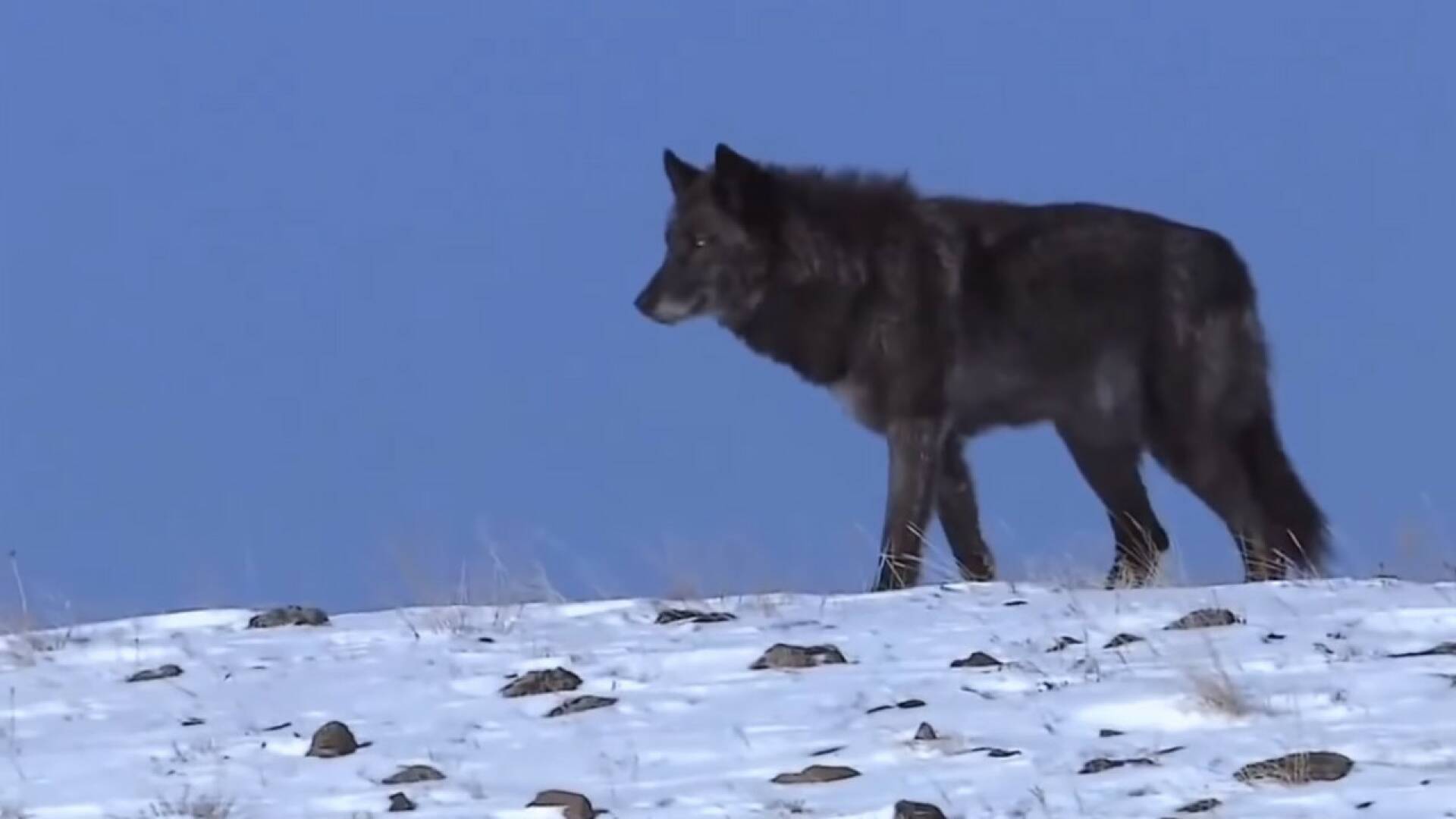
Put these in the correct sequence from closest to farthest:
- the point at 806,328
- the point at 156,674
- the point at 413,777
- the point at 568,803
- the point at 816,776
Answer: the point at 568,803 < the point at 816,776 < the point at 413,777 < the point at 156,674 < the point at 806,328

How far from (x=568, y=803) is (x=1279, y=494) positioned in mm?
5805

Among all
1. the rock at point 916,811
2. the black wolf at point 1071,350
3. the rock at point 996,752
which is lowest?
the rock at point 916,811

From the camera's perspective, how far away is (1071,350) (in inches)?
372

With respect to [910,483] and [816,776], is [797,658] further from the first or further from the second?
[910,483]

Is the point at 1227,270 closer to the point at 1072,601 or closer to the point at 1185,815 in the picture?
the point at 1072,601

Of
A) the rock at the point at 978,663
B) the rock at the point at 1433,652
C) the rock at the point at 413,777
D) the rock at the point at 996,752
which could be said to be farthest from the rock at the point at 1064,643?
the rock at the point at 413,777

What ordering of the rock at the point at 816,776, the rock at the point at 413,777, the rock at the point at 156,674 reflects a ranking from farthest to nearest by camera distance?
the rock at the point at 156,674, the rock at the point at 413,777, the rock at the point at 816,776

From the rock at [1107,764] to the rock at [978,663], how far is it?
1030 millimetres

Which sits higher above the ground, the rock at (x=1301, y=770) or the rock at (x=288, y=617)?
the rock at (x=288, y=617)

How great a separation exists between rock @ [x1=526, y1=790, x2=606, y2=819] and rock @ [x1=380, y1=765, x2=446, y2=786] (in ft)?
1.11

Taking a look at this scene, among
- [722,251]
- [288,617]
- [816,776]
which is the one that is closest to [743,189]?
[722,251]

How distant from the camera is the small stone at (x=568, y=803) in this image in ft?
14.1

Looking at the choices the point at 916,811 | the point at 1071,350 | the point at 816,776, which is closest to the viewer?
the point at 916,811

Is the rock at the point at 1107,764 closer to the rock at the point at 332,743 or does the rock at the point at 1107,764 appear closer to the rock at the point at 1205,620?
the rock at the point at 1205,620
